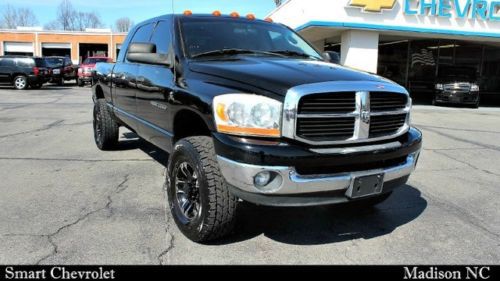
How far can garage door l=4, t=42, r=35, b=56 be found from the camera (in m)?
52.9

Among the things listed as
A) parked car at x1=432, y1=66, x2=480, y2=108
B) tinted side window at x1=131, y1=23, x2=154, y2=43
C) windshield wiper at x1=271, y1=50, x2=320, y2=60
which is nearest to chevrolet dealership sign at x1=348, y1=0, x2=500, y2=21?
parked car at x1=432, y1=66, x2=480, y2=108

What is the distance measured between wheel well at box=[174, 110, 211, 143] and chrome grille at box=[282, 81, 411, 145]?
0.81 metres

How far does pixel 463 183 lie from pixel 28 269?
4935mm

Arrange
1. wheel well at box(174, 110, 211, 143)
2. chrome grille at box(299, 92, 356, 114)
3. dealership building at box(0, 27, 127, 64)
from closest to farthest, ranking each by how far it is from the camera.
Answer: chrome grille at box(299, 92, 356, 114)
wheel well at box(174, 110, 211, 143)
dealership building at box(0, 27, 127, 64)

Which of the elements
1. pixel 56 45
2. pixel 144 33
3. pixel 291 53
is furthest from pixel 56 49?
pixel 291 53

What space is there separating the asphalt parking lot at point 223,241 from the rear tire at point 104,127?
0.28 metres

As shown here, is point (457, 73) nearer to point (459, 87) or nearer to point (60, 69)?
point (459, 87)

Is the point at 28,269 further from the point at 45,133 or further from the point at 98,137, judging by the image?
the point at 45,133

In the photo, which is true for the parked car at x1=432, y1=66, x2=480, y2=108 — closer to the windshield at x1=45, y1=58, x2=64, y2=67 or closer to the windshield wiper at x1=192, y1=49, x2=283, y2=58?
the windshield wiper at x1=192, y1=49, x2=283, y2=58

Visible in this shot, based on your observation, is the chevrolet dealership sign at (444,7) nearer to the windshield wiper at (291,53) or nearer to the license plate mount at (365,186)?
the windshield wiper at (291,53)

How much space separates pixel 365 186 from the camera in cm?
328

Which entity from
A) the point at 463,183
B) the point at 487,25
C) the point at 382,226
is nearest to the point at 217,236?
the point at 382,226

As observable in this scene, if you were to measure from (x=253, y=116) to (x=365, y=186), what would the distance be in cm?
98

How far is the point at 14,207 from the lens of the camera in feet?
14.3
